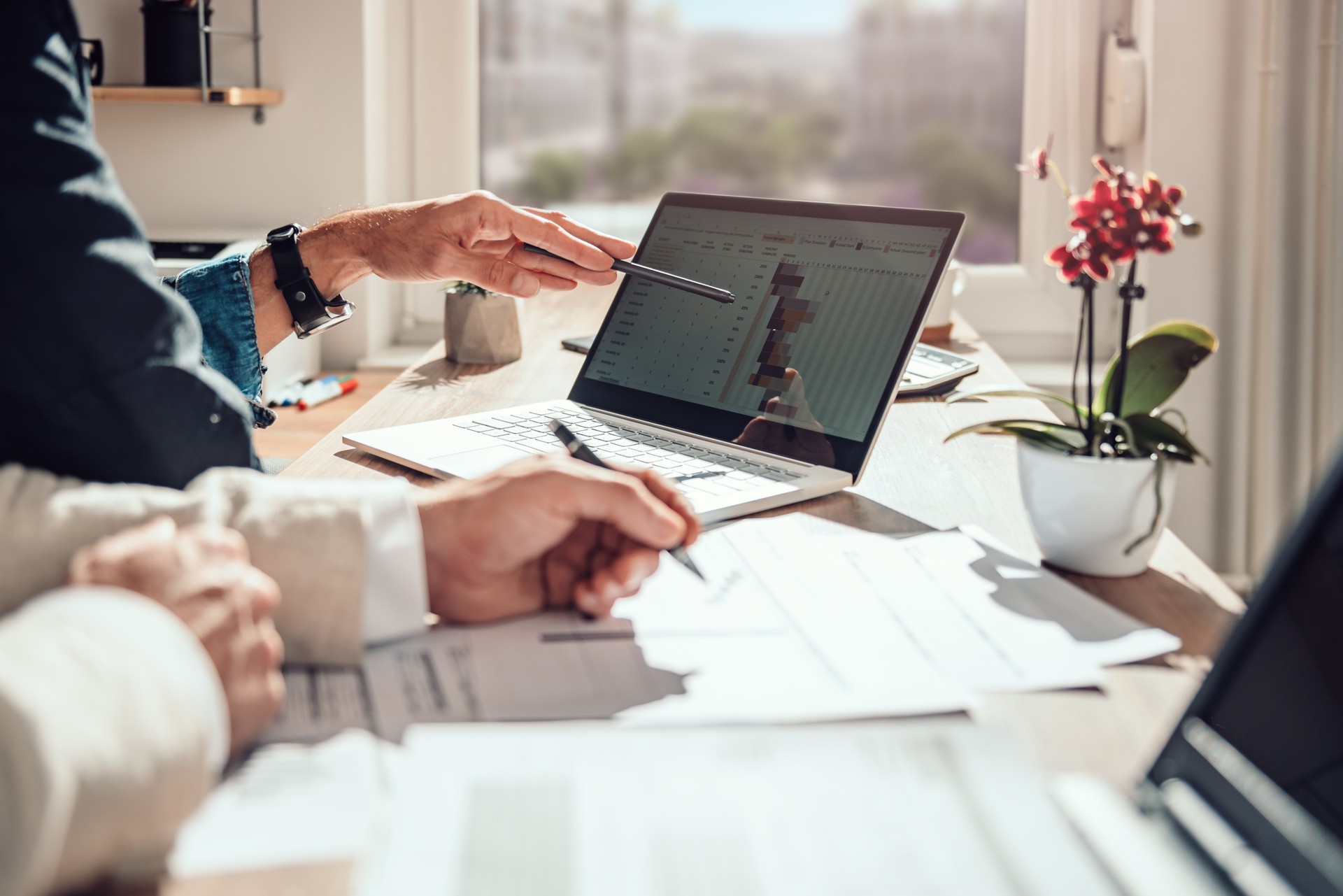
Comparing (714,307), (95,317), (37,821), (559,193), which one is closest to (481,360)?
(714,307)

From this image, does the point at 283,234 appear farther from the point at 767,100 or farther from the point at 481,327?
the point at 767,100

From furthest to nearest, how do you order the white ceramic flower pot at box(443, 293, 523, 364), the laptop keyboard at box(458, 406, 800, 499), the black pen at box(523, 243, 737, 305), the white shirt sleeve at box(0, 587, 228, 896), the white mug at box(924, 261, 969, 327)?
the white mug at box(924, 261, 969, 327) < the white ceramic flower pot at box(443, 293, 523, 364) < the black pen at box(523, 243, 737, 305) < the laptop keyboard at box(458, 406, 800, 499) < the white shirt sleeve at box(0, 587, 228, 896)

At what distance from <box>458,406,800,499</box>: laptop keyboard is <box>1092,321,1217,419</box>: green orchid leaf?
25 centimetres

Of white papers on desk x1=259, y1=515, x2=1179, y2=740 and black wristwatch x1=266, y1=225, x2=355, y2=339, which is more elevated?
black wristwatch x1=266, y1=225, x2=355, y2=339

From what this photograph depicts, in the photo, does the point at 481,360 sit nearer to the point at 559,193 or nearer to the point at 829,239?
the point at 829,239

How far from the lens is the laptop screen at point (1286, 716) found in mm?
378

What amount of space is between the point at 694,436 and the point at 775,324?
0.38 ft

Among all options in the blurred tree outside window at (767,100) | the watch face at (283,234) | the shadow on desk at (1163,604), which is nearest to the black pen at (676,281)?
the shadow on desk at (1163,604)

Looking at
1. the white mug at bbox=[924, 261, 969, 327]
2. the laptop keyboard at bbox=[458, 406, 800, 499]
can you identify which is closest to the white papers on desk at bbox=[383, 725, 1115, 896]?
the laptop keyboard at bbox=[458, 406, 800, 499]

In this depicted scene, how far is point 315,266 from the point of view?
1.20 metres

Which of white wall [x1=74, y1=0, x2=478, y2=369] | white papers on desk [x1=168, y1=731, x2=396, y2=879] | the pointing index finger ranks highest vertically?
white wall [x1=74, y1=0, x2=478, y2=369]

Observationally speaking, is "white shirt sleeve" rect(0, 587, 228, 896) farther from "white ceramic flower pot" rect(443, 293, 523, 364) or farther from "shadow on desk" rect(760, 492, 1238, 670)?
"white ceramic flower pot" rect(443, 293, 523, 364)

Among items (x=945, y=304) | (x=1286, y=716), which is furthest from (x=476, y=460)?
(x=945, y=304)

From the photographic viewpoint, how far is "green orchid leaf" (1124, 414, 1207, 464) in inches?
26.6
